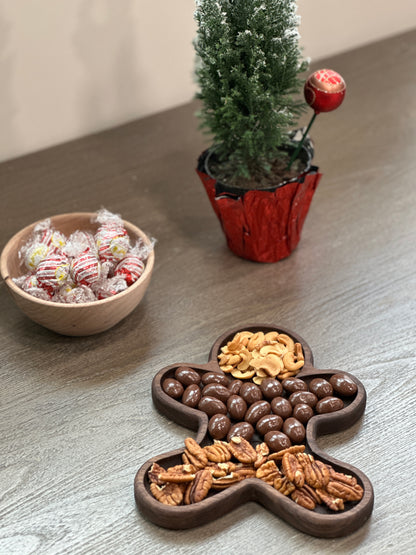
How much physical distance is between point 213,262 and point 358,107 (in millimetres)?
609

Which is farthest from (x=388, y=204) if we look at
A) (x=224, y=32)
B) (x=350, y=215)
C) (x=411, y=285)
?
(x=224, y=32)

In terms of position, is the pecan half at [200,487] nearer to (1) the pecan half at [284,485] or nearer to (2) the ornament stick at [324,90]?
(1) the pecan half at [284,485]

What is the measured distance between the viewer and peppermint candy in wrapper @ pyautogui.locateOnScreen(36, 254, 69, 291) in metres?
1.02

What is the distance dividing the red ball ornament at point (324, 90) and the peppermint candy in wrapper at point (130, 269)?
355 millimetres

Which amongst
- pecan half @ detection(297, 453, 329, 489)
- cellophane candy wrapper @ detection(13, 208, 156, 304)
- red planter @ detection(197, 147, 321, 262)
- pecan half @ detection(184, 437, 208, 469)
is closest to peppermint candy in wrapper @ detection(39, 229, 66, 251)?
cellophane candy wrapper @ detection(13, 208, 156, 304)

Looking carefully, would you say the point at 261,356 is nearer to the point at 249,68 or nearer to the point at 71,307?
the point at 71,307

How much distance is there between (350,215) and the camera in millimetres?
1316

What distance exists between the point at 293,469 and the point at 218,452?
89mm

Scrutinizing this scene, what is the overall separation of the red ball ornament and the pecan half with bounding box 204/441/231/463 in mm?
527

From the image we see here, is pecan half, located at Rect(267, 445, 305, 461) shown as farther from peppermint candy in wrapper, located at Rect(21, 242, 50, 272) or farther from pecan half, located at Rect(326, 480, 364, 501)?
peppermint candy in wrapper, located at Rect(21, 242, 50, 272)

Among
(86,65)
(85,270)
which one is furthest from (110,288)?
(86,65)

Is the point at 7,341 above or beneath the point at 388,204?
above

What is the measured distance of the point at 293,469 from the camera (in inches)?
33.0

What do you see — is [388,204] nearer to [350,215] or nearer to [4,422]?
[350,215]
